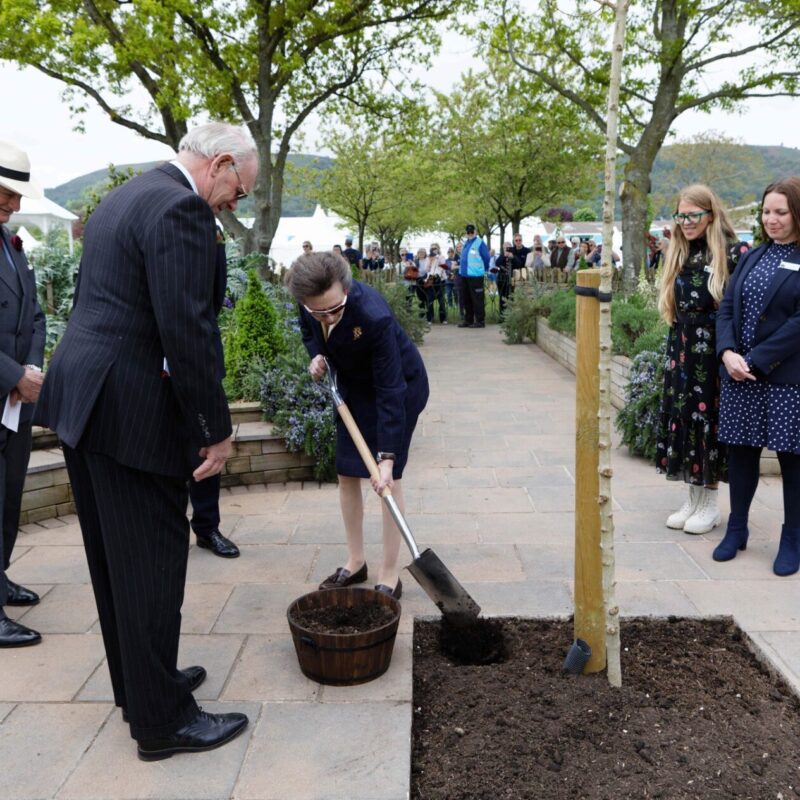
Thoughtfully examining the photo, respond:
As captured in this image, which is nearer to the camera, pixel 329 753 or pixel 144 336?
pixel 144 336

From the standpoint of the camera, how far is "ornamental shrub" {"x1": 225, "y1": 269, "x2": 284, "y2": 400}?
6426 mm

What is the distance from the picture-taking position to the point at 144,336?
237 cm

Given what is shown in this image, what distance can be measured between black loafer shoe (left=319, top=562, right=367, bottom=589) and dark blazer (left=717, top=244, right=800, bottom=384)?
7.15ft

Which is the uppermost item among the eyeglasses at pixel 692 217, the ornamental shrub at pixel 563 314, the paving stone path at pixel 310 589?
the eyeglasses at pixel 692 217

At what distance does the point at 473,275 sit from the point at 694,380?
10986mm

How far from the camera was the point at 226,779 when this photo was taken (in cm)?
247

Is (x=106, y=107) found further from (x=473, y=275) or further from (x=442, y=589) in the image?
(x=442, y=589)

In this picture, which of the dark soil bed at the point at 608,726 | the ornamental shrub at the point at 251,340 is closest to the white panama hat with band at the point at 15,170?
the dark soil bed at the point at 608,726

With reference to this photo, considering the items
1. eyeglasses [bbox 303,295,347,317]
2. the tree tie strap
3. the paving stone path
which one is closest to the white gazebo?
the paving stone path

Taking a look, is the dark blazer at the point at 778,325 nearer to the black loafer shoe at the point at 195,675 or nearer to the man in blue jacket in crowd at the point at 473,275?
the black loafer shoe at the point at 195,675

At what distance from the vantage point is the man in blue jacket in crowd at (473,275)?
14.8m

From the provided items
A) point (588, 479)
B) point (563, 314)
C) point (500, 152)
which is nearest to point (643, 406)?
point (588, 479)

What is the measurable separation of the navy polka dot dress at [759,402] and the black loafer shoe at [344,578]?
6.46ft

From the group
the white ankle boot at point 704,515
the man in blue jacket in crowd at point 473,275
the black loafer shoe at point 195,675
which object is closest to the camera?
the black loafer shoe at point 195,675
